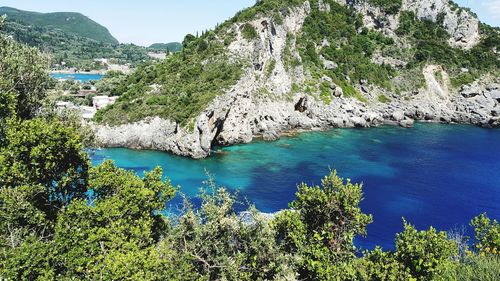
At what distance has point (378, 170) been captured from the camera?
55.7 m

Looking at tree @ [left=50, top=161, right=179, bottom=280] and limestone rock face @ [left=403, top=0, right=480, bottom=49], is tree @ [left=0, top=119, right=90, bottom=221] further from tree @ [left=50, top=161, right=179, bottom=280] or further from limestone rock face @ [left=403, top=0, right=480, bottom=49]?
limestone rock face @ [left=403, top=0, right=480, bottom=49]

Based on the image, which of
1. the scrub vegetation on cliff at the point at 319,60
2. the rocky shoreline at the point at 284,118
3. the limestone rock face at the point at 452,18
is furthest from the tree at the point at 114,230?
the limestone rock face at the point at 452,18

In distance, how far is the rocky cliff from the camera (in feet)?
209

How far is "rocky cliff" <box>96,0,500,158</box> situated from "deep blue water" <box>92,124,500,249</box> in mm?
4715

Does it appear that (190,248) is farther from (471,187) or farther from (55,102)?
(471,187)

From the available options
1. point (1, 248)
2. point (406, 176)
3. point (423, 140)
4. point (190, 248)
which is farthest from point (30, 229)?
point (423, 140)

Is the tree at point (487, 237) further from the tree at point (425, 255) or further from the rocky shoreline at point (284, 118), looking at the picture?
the rocky shoreline at point (284, 118)

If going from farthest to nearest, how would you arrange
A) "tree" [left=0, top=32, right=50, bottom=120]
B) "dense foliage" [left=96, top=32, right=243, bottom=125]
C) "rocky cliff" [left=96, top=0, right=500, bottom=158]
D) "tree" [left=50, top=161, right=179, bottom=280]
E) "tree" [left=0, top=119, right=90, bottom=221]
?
1. "rocky cliff" [left=96, top=0, right=500, bottom=158]
2. "dense foliage" [left=96, top=32, right=243, bottom=125]
3. "tree" [left=0, top=32, right=50, bottom=120]
4. "tree" [left=0, top=119, right=90, bottom=221]
5. "tree" [left=50, top=161, right=179, bottom=280]

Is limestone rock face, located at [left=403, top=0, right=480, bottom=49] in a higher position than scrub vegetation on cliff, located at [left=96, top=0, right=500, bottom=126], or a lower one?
higher

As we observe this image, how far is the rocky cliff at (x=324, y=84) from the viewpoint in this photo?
6362cm

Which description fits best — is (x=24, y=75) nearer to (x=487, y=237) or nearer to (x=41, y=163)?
(x=41, y=163)

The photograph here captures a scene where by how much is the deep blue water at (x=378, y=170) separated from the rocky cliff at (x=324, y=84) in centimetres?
472

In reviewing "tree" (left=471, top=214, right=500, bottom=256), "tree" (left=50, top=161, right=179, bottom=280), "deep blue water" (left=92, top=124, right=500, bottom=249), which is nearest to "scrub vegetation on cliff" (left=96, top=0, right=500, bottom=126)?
"deep blue water" (left=92, top=124, right=500, bottom=249)

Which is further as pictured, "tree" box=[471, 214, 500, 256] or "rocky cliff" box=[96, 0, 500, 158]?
"rocky cliff" box=[96, 0, 500, 158]
